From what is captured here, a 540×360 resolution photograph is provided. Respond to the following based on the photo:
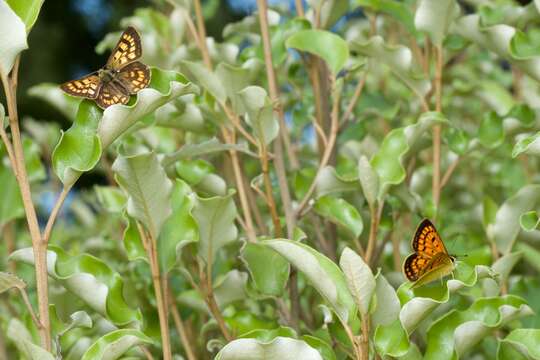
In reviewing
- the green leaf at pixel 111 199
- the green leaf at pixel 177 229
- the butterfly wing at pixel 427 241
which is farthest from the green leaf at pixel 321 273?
the green leaf at pixel 111 199

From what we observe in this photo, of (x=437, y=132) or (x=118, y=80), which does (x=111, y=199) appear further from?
(x=437, y=132)

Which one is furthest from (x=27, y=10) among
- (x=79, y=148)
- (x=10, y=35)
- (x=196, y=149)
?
(x=196, y=149)

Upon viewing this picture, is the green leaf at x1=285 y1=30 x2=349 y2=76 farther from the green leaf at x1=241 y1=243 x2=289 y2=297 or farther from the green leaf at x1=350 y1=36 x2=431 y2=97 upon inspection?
the green leaf at x1=241 y1=243 x2=289 y2=297

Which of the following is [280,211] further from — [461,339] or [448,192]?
[448,192]

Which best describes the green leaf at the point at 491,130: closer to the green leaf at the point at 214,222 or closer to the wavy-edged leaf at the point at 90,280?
the green leaf at the point at 214,222

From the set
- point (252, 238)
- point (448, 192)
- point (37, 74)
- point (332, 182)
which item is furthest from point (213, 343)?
point (37, 74)

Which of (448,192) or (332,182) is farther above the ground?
(332,182)

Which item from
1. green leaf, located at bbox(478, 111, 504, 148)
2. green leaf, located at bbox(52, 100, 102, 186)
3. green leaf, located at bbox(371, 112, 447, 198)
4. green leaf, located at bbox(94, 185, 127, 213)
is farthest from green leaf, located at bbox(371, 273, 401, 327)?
green leaf, located at bbox(94, 185, 127, 213)
